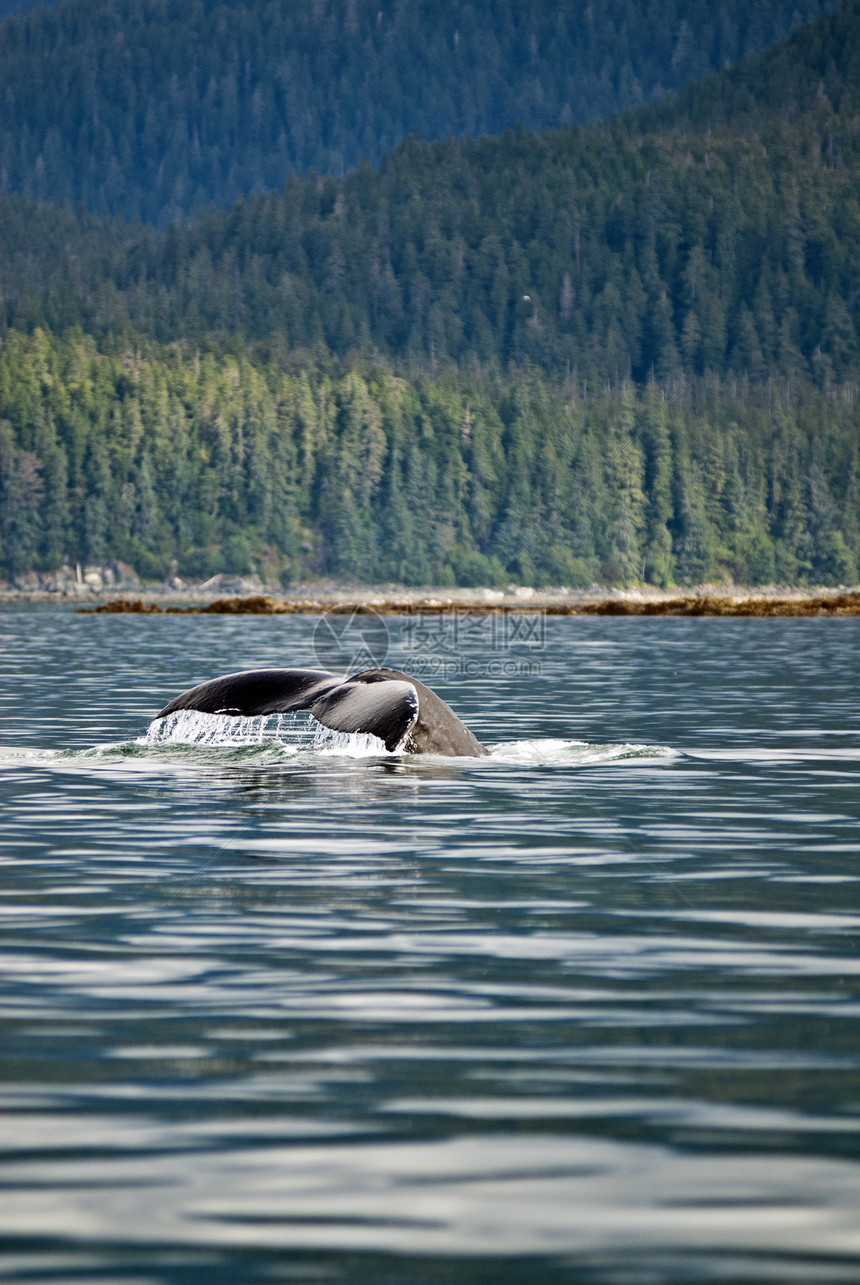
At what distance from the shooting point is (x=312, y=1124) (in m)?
9.22

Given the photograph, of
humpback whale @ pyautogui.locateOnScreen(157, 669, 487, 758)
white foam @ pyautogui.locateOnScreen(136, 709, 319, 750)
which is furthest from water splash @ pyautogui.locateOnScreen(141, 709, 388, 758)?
humpback whale @ pyautogui.locateOnScreen(157, 669, 487, 758)

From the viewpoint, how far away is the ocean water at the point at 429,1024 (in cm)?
789

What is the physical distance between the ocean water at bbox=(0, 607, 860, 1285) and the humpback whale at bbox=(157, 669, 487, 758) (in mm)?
839

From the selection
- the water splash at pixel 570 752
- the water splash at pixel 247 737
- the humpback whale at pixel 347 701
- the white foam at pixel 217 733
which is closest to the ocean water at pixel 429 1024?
the humpback whale at pixel 347 701

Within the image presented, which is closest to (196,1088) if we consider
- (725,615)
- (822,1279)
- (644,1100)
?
(644,1100)

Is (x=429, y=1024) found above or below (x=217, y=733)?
above

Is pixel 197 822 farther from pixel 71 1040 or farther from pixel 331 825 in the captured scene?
pixel 71 1040

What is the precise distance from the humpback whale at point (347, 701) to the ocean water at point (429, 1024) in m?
0.84

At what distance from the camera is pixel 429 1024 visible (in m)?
11.2

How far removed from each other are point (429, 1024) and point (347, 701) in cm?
1328

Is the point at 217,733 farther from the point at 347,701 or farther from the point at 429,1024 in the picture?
the point at 429,1024

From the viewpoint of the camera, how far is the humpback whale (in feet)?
77.2

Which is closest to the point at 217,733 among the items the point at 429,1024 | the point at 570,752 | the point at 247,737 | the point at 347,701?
the point at 247,737

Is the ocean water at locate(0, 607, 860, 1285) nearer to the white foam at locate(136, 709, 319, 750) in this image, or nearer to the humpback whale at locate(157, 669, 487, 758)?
the humpback whale at locate(157, 669, 487, 758)
